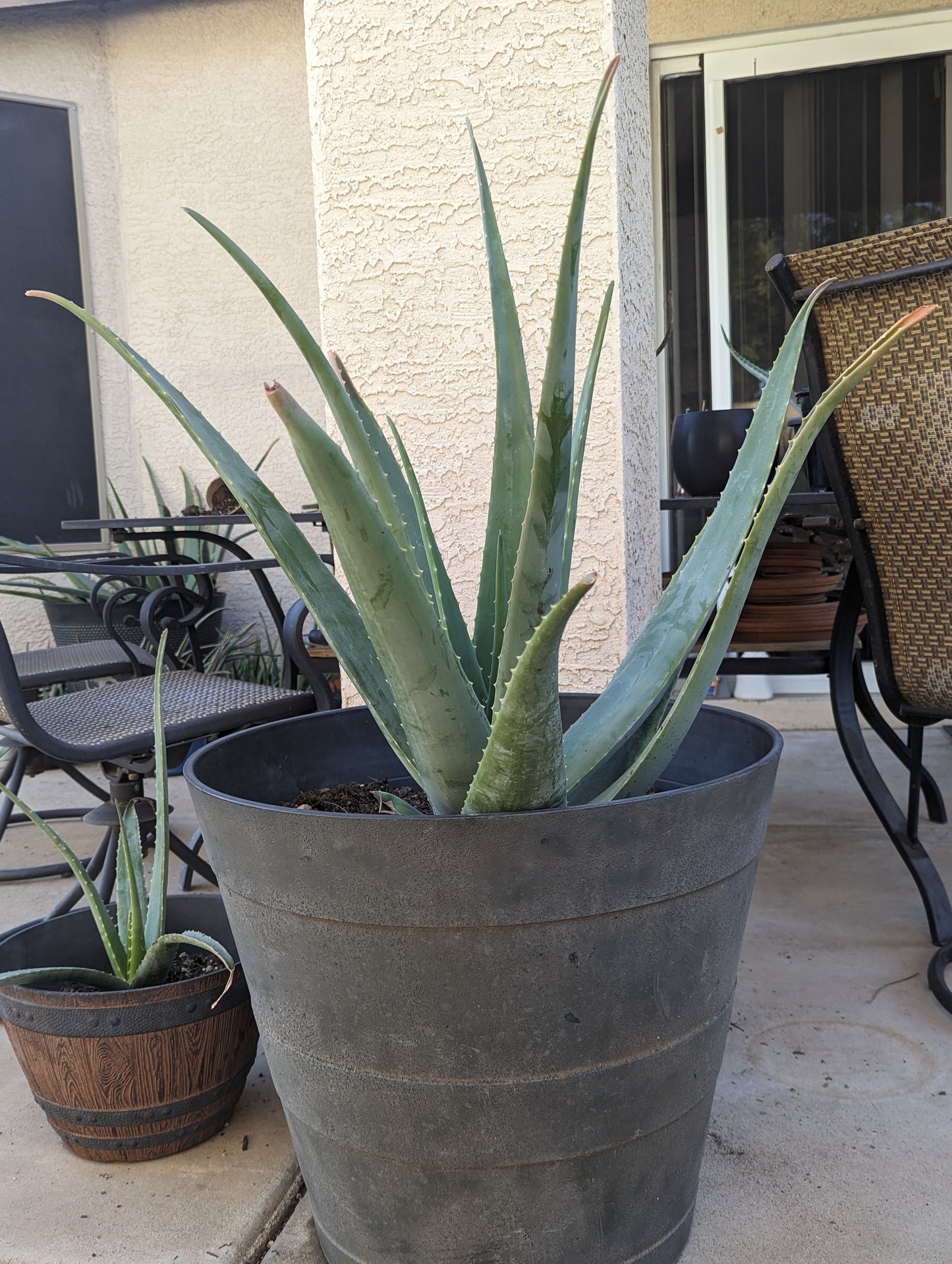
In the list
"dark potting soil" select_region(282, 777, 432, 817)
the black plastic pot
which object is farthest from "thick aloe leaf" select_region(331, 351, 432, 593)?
the black plastic pot

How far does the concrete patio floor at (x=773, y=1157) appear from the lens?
979 mm

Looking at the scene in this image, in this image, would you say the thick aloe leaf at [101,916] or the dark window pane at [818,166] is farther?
the dark window pane at [818,166]

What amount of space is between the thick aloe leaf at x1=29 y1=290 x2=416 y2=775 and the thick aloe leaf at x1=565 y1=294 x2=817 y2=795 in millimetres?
158

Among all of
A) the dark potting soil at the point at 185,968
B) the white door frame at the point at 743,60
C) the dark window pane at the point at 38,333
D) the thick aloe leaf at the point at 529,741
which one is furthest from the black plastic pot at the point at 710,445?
the dark window pane at the point at 38,333

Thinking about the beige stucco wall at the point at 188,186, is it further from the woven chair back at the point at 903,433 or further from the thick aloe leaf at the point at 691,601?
the thick aloe leaf at the point at 691,601

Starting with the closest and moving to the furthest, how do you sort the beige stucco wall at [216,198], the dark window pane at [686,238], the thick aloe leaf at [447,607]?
the thick aloe leaf at [447,607]
the dark window pane at [686,238]
the beige stucco wall at [216,198]

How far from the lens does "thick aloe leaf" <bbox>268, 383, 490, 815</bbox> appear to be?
0.60 meters

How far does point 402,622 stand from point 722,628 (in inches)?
11.4

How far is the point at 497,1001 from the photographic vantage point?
0.73 m

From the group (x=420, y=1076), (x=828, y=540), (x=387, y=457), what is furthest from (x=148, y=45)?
(x=420, y=1076)

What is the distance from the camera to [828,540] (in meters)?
1.90

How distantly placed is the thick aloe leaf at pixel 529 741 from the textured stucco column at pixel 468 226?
78 cm

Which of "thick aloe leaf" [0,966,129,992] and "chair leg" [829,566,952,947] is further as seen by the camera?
"chair leg" [829,566,952,947]

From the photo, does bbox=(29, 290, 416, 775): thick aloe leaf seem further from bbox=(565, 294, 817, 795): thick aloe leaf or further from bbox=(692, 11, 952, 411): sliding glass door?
bbox=(692, 11, 952, 411): sliding glass door
